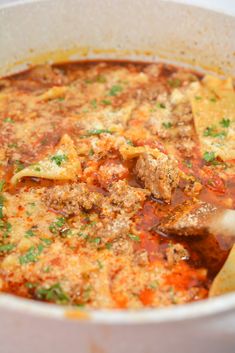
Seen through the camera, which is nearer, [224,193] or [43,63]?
[224,193]

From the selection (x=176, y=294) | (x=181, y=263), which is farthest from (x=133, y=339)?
(x=181, y=263)

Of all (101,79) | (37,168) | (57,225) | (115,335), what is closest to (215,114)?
(101,79)

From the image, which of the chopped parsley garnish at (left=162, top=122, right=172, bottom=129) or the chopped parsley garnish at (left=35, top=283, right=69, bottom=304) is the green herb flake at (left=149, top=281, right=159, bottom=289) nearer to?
the chopped parsley garnish at (left=35, top=283, right=69, bottom=304)

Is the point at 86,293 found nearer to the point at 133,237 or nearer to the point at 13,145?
the point at 133,237

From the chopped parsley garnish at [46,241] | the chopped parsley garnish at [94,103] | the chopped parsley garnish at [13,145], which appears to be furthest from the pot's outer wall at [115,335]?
the chopped parsley garnish at [94,103]

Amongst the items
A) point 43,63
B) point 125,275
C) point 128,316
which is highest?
point 43,63

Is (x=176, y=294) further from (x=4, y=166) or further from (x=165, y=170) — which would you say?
(x=4, y=166)

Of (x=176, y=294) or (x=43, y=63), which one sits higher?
(x=43, y=63)

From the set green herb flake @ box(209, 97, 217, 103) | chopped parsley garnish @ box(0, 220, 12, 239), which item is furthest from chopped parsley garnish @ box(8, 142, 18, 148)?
green herb flake @ box(209, 97, 217, 103)
